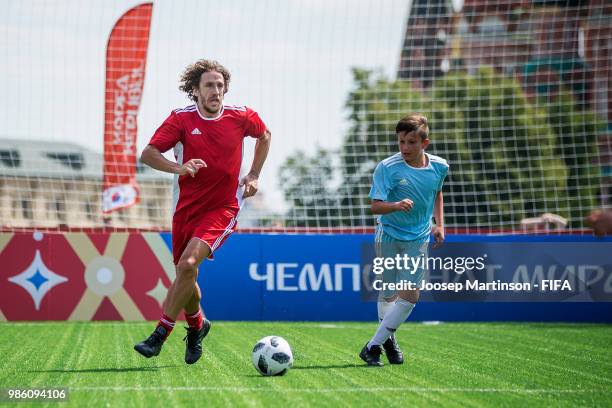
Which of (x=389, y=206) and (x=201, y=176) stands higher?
(x=201, y=176)

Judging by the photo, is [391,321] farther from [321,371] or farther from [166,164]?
[166,164]

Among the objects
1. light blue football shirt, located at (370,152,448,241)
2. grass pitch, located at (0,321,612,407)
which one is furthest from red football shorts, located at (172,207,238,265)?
light blue football shirt, located at (370,152,448,241)

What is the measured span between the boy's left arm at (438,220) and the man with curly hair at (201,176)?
1439mm

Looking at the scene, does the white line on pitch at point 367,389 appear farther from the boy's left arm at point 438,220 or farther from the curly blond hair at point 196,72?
the curly blond hair at point 196,72

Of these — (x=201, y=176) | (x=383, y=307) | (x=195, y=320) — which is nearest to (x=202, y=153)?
(x=201, y=176)

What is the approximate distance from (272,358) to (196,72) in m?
2.31

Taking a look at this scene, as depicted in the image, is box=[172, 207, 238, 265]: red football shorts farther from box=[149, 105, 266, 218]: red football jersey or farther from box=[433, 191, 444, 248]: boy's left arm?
box=[433, 191, 444, 248]: boy's left arm

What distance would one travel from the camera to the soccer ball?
6.19 metres

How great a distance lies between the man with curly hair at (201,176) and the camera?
6871 millimetres

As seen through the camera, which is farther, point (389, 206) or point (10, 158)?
point (10, 158)

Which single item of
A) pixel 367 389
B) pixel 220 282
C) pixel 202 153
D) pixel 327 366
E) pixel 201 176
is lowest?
pixel 220 282

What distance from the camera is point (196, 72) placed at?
7227mm

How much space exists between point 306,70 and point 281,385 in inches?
377
